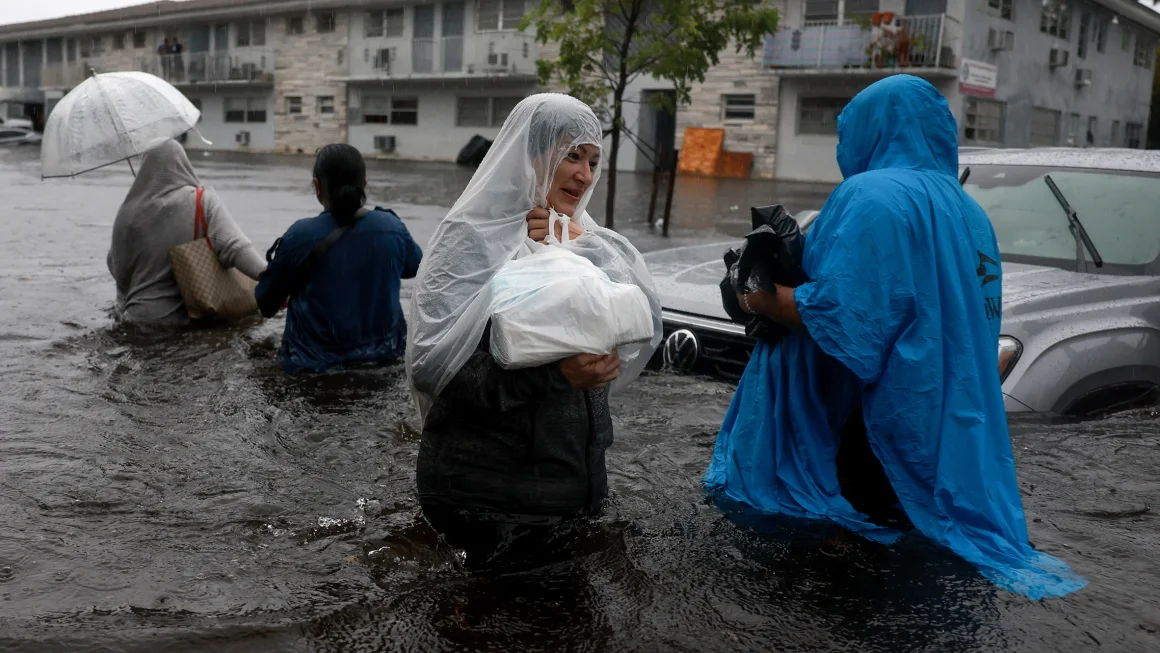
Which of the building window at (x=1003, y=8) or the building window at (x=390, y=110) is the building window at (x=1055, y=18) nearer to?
the building window at (x=1003, y=8)

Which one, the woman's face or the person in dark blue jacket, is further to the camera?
the person in dark blue jacket

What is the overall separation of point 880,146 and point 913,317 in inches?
23.0

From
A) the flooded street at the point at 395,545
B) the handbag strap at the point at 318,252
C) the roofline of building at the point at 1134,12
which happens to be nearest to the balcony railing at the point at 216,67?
the roofline of building at the point at 1134,12

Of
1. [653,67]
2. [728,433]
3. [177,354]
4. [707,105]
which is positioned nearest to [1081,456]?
[728,433]

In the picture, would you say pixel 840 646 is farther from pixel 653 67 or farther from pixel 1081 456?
pixel 653 67

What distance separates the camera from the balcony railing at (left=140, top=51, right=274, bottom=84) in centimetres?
4153

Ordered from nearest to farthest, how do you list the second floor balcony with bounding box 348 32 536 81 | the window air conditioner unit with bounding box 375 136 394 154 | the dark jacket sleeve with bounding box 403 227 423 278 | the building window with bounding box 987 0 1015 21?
the dark jacket sleeve with bounding box 403 227 423 278 < the building window with bounding box 987 0 1015 21 < the second floor balcony with bounding box 348 32 536 81 < the window air conditioner unit with bounding box 375 136 394 154

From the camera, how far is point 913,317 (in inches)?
118

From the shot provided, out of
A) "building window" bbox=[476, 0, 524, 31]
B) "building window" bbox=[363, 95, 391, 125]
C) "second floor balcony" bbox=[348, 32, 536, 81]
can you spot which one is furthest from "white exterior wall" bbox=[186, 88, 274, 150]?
"building window" bbox=[476, 0, 524, 31]

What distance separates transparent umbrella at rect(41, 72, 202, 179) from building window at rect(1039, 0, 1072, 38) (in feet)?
94.8

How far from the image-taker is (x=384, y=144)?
38.8 meters

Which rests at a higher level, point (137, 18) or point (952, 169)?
point (137, 18)

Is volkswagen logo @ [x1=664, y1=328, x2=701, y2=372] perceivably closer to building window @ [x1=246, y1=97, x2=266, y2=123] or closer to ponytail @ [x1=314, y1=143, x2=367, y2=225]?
ponytail @ [x1=314, y1=143, x2=367, y2=225]

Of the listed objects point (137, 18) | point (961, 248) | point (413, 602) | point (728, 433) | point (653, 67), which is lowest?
point (413, 602)
